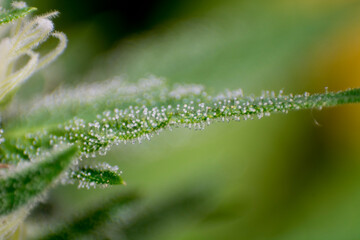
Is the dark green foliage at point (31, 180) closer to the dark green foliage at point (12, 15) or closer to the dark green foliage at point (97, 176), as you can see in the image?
the dark green foliage at point (97, 176)

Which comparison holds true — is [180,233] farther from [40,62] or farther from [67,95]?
[40,62]

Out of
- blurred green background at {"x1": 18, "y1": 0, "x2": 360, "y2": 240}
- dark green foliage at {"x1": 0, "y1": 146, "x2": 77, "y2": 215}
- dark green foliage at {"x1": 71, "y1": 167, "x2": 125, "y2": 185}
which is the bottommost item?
dark green foliage at {"x1": 0, "y1": 146, "x2": 77, "y2": 215}

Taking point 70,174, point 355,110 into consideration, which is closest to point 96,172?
point 70,174

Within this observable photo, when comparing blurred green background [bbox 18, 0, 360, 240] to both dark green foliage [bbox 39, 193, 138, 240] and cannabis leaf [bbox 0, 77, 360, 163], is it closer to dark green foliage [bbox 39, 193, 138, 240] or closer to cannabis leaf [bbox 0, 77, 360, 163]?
dark green foliage [bbox 39, 193, 138, 240]

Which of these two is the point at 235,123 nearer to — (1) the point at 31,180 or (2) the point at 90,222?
(2) the point at 90,222

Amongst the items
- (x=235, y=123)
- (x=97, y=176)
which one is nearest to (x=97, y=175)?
(x=97, y=176)

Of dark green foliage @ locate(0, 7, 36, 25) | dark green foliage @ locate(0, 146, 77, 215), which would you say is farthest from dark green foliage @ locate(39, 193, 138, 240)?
dark green foliage @ locate(0, 7, 36, 25)
